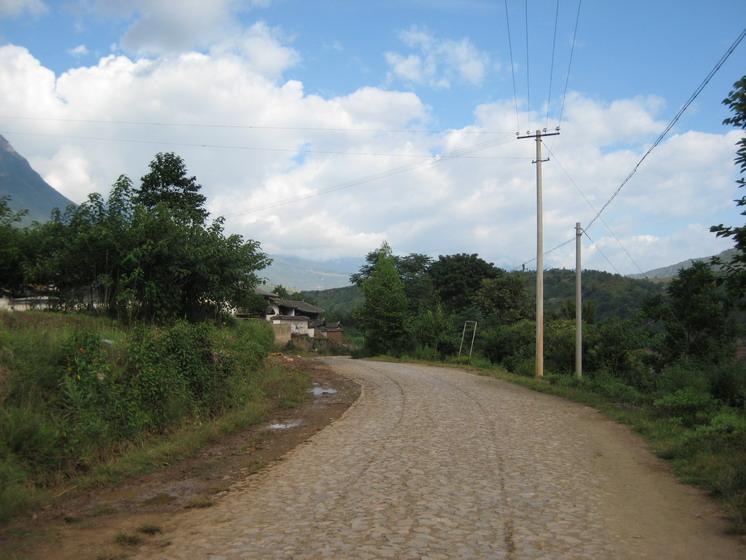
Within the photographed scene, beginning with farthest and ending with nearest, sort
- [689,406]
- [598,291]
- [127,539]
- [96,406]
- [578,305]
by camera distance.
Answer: [598,291] < [578,305] < [689,406] < [96,406] < [127,539]

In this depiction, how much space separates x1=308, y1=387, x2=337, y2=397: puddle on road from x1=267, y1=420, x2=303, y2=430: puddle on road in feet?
15.1

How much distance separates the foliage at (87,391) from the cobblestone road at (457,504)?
7.09ft

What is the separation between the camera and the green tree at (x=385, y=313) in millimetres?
46188

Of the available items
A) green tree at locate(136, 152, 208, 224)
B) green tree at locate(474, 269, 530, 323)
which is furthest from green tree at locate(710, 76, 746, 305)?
green tree at locate(474, 269, 530, 323)

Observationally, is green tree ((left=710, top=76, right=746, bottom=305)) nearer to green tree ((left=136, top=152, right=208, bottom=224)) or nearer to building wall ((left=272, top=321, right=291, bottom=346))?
green tree ((left=136, top=152, right=208, bottom=224))

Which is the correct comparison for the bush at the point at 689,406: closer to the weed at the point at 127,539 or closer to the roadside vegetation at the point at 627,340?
the roadside vegetation at the point at 627,340

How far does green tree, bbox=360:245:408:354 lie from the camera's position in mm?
46188

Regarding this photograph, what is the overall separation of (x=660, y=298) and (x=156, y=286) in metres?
24.2

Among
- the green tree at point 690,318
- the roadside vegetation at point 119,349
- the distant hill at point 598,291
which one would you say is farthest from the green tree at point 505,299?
the roadside vegetation at point 119,349

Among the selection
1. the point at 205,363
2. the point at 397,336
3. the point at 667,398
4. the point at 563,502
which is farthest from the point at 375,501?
the point at 397,336

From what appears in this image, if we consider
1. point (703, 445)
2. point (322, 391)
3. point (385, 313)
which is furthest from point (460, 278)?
point (703, 445)

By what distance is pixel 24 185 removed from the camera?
279 ft

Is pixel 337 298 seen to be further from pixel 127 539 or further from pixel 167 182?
pixel 127 539

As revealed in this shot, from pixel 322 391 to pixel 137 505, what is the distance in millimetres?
11781
